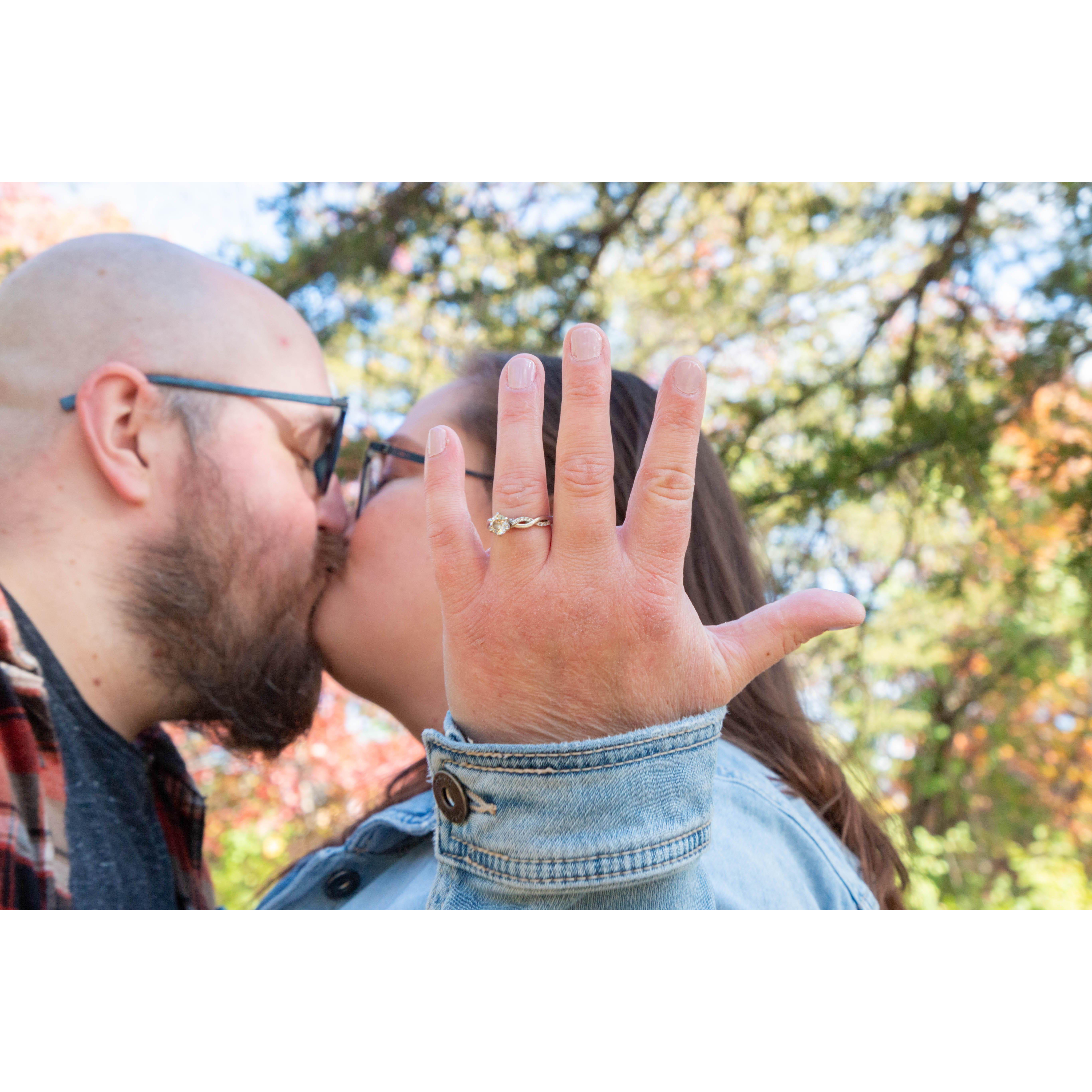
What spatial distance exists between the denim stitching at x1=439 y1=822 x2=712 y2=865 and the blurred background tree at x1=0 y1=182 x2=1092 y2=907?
1227 mm

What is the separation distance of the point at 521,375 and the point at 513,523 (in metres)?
0.16

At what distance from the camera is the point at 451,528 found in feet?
2.91

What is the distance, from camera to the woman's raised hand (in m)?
0.84

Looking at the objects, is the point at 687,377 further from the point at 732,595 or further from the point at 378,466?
the point at 378,466

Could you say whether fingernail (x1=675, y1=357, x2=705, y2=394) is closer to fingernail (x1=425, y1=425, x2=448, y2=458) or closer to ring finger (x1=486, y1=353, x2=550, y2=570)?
ring finger (x1=486, y1=353, x2=550, y2=570)

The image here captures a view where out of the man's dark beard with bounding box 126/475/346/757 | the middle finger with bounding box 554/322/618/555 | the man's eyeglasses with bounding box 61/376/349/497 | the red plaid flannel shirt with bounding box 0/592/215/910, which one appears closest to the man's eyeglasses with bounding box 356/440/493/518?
the man's eyeglasses with bounding box 61/376/349/497

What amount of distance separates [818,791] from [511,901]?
0.83 m

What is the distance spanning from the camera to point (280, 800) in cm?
568

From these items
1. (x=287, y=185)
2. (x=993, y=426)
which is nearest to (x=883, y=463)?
(x=993, y=426)

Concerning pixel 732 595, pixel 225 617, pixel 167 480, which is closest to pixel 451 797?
pixel 732 595

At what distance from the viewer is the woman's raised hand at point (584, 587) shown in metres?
0.84
